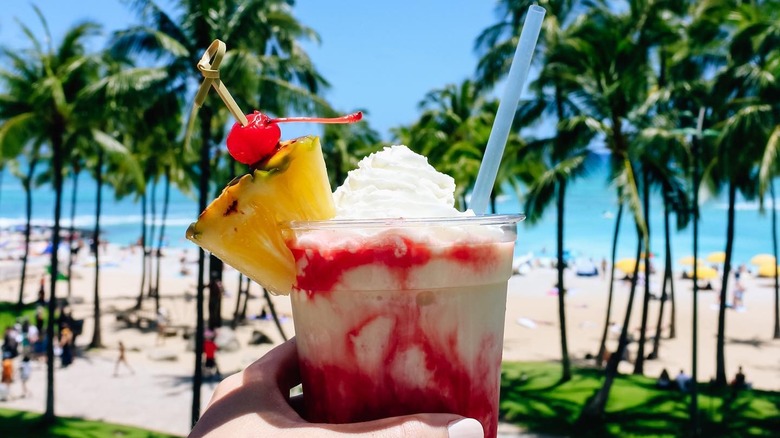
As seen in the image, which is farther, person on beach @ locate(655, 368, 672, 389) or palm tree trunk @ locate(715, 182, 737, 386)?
person on beach @ locate(655, 368, 672, 389)

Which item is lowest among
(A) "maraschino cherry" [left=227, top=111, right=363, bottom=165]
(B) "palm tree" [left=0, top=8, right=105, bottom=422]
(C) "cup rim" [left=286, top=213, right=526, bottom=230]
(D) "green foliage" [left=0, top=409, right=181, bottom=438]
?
(D) "green foliage" [left=0, top=409, right=181, bottom=438]

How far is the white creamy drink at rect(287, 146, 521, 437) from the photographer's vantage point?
5.55 ft

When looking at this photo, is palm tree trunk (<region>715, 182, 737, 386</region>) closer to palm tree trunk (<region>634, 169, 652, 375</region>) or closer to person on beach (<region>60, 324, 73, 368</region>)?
palm tree trunk (<region>634, 169, 652, 375</region>)

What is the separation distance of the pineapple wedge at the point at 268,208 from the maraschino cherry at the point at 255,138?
0.12ft

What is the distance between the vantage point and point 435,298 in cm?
171

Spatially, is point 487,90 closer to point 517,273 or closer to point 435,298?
point 435,298

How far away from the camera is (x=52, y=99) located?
48.9 feet

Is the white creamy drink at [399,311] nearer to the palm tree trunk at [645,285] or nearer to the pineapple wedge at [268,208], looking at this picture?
the pineapple wedge at [268,208]

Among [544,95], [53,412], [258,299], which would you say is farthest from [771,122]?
[258,299]

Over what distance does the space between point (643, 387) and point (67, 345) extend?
1677 cm

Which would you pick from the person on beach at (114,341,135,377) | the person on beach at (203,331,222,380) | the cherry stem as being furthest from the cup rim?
the person on beach at (114,341,135,377)

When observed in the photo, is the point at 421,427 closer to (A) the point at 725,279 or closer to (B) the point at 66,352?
(A) the point at 725,279

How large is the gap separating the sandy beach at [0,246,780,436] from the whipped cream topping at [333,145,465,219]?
45.5 feet

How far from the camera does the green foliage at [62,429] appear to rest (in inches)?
541
